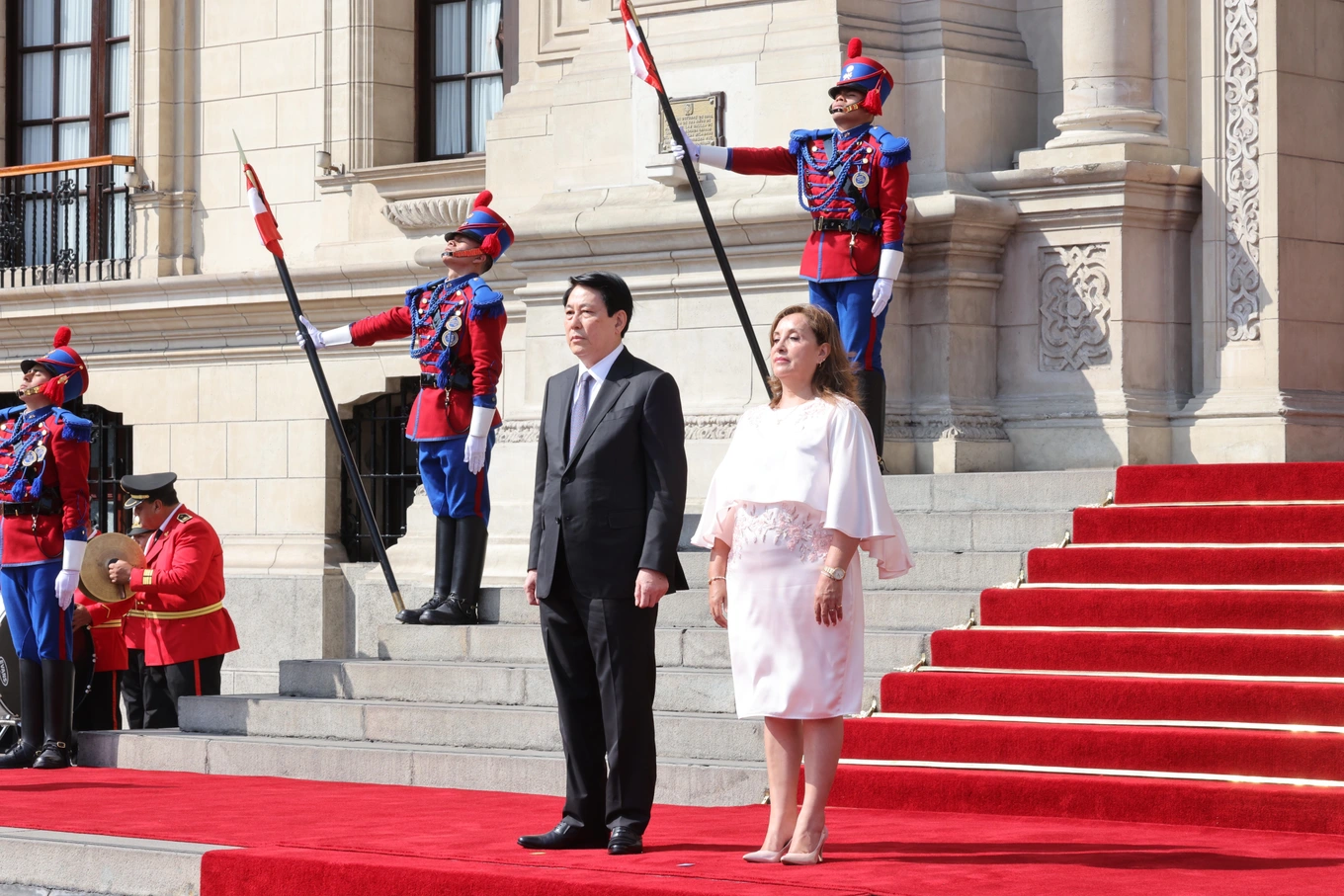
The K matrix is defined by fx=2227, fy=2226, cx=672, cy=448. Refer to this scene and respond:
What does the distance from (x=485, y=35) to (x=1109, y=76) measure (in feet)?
19.9

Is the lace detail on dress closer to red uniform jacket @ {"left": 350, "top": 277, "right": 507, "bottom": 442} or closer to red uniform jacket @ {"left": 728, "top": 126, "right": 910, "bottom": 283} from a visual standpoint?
red uniform jacket @ {"left": 350, "top": 277, "right": 507, "bottom": 442}

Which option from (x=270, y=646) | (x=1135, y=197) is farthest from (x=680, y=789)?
(x=270, y=646)

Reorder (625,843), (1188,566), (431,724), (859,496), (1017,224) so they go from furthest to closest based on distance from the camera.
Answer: (1017,224) → (431,724) → (1188,566) → (625,843) → (859,496)

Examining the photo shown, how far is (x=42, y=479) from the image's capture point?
1052 centimetres

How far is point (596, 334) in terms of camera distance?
23.7ft

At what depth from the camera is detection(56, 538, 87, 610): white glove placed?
407 inches

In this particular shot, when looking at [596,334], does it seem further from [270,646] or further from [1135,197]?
[270,646]

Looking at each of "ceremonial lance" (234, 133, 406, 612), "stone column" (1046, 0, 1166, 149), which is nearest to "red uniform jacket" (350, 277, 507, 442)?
"ceremonial lance" (234, 133, 406, 612)

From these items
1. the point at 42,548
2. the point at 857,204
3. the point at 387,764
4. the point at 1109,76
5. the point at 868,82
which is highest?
the point at 1109,76

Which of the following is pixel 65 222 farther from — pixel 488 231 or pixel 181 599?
pixel 488 231

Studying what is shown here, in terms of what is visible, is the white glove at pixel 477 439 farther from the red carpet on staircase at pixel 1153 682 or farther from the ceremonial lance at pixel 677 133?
the red carpet on staircase at pixel 1153 682

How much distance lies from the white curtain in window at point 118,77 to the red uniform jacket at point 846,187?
8.91m

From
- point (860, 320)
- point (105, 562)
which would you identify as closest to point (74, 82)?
point (105, 562)

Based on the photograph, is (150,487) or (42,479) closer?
(42,479)
